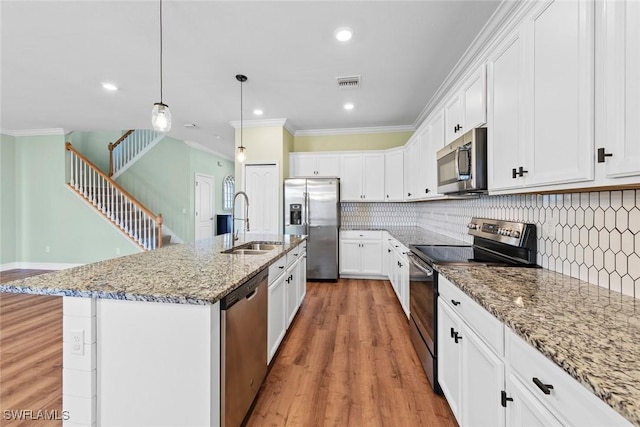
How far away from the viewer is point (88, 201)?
559cm

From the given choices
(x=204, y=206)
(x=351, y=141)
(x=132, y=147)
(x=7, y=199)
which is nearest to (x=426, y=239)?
(x=351, y=141)

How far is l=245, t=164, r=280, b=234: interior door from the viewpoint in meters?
4.80

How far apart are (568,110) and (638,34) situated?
1.01 ft

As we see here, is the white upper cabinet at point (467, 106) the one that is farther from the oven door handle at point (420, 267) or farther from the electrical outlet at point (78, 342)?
the electrical outlet at point (78, 342)

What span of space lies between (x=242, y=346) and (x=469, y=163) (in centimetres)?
188

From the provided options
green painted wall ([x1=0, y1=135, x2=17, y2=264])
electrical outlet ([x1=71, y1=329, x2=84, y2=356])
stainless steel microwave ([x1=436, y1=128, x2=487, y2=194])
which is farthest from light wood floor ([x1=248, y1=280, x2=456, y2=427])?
green painted wall ([x1=0, y1=135, x2=17, y2=264])

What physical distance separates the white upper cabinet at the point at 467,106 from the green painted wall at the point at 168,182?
19.4 ft

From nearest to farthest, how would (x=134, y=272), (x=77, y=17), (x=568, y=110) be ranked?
(x=568, y=110) → (x=134, y=272) → (x=77, y=17)

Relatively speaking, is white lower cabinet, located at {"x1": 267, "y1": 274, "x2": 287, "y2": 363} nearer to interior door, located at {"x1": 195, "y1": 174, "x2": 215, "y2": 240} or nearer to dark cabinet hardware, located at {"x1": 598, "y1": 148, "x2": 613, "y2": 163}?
dark cabinet hardware, located at {"x1": 598, "y1": 148, "x2": 613, "y2": 163}

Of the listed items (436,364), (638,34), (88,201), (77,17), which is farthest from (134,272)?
(88,201)

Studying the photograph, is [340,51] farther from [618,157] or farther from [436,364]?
[436,364]

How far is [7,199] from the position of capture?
5.42m

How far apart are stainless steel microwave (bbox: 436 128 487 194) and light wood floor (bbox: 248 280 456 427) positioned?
4.82 ft

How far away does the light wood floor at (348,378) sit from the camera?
1.75 metres
